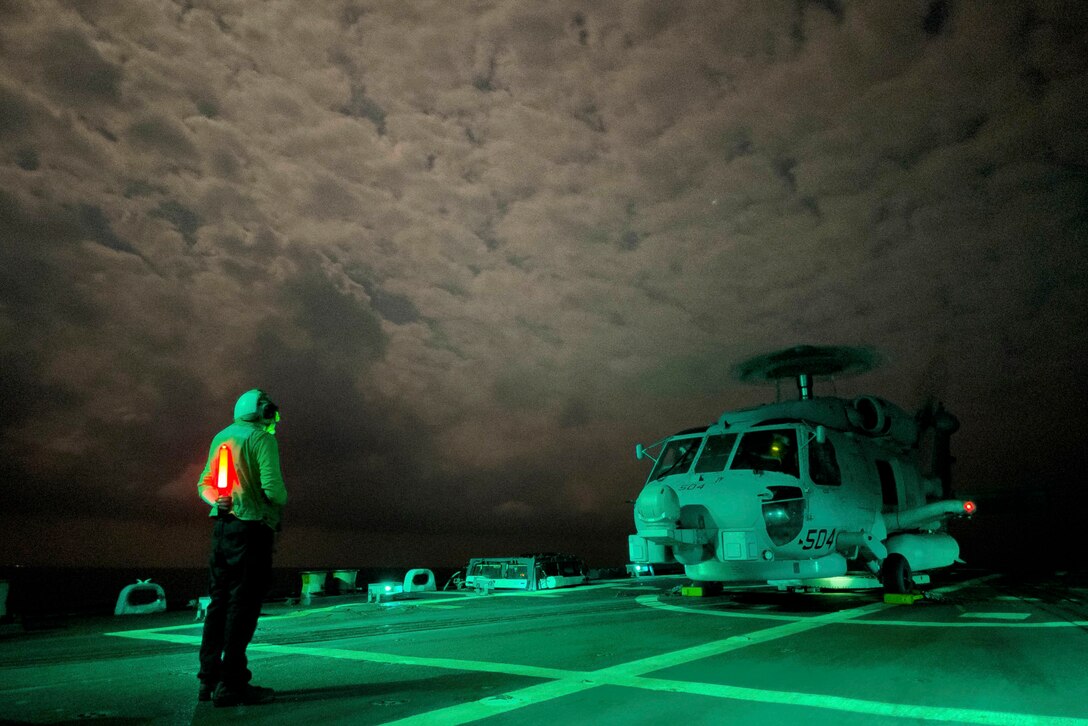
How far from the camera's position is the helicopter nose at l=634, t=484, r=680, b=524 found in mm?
11062

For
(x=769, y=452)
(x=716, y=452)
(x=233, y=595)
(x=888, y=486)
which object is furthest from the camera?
(x=888, y=486)

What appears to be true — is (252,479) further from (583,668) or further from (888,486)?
(888,486)

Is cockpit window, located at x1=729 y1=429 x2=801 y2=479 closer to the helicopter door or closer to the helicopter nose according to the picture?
the helicopter nose

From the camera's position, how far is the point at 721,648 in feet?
22.8

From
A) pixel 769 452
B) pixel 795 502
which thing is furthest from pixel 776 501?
pixel 769 452

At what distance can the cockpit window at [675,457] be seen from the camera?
1295 cm

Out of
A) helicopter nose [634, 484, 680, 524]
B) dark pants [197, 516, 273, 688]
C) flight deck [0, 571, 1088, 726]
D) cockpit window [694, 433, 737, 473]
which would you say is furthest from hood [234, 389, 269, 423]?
cockpit window [694, 433, 737, 473]

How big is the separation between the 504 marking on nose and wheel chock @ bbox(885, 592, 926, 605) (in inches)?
75.9

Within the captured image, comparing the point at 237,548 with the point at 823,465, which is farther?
the point at 823,465

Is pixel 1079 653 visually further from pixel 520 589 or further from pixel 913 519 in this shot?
pixel 520 589

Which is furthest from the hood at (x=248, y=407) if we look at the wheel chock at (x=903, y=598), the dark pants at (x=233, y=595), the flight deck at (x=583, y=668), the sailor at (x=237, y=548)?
the wheel chock at (x=903, y=598)

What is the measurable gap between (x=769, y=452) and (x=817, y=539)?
1.65 metres

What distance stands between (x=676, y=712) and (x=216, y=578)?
130 inches

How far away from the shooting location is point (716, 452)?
12.5 meters
